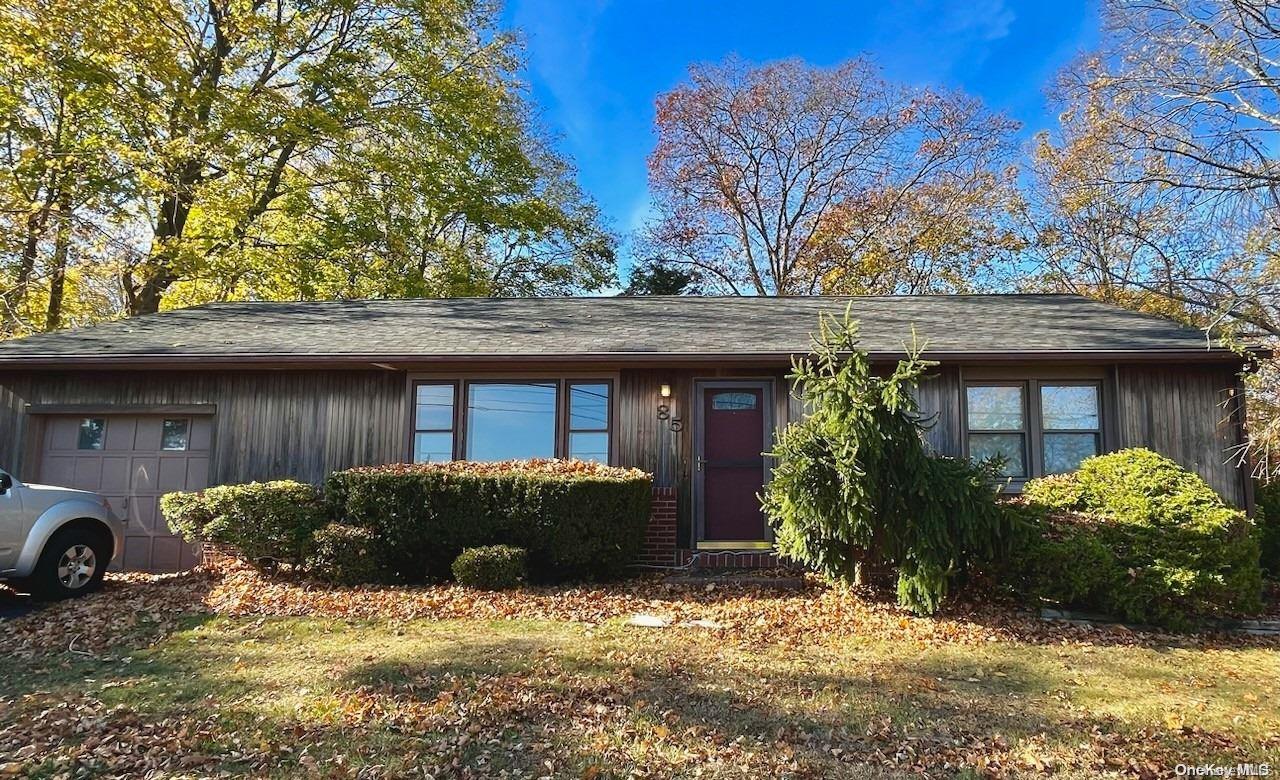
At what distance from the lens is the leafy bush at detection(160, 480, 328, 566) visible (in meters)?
7.63

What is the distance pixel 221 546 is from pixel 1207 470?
36.6 feet

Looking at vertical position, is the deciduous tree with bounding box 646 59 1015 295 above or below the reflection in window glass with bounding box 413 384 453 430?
above

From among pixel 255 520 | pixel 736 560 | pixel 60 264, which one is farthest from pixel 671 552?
pixel 60 264

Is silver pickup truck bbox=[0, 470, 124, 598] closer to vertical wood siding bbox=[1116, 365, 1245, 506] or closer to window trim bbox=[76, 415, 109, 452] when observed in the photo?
window trim bbox=[76, 415, 109, 452]

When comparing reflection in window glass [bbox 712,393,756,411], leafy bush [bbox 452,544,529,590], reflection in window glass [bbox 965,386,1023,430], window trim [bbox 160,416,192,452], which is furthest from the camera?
window trim [bbox 160,416,192,452]

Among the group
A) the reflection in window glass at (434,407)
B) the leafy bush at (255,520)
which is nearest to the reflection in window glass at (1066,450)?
the reflection in window glass at (434,407)

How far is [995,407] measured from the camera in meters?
8.71

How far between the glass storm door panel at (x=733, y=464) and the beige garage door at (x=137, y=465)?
6.43 m

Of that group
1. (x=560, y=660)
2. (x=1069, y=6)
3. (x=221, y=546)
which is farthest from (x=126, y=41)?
(x=1069, y=6)

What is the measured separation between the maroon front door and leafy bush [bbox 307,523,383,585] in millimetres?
3775

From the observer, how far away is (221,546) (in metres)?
7.93

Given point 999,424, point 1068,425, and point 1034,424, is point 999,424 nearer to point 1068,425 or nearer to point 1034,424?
point 1034,424

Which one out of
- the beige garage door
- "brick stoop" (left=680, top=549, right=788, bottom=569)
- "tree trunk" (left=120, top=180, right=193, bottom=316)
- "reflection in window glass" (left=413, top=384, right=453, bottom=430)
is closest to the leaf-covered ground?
"brick stoop" (left=680, top=549, right=788, bottom=569)

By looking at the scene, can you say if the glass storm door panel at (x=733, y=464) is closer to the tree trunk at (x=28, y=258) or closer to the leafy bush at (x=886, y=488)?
the leafy bush at (x=886, y=488)
